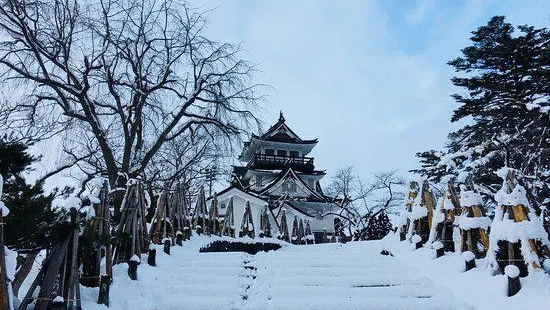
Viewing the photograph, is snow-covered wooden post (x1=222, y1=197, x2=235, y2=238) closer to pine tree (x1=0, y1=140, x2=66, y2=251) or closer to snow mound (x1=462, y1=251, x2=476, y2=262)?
snow mound (x1=462, y1=251, x2=476, y2=262)

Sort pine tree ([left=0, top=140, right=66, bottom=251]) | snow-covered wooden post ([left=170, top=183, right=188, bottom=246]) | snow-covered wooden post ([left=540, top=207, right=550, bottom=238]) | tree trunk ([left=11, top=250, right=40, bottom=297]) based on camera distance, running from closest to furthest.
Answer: pine tree ([left=0, top=140, right=66, bottom=251])
tree trunk ([left=11, top=250, right=40, bottom=297])
snow-covered wooden post ([left=540, top=207, right=550, bottom=238])
snow-covered wooden post ([left=170, top=183, right=188, bottom=246])

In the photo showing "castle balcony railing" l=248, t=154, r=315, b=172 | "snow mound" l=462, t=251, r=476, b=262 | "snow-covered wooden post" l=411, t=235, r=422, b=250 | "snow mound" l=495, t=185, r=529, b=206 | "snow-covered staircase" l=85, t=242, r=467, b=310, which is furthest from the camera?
"castle balcony railing" l=248, t=154, r=315, b=172

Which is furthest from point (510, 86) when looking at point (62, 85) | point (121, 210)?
point (62, 85)

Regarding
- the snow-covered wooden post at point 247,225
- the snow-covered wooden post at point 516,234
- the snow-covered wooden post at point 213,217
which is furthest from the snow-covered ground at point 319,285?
the snow-covered wooden post at point 247,225

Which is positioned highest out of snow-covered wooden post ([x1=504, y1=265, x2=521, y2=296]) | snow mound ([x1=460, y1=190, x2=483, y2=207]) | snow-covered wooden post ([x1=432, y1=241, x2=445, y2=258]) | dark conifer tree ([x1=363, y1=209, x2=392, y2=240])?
dark conifer tree ([x1=363, y1=209, x2=392, y2=240])

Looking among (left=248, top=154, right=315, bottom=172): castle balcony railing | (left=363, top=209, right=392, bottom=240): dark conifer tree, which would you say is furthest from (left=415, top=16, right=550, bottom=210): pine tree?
(left=248, top=154, right=315, bottom=172): castle balcony railing

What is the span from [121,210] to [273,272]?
285 cm

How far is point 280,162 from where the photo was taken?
121 ft

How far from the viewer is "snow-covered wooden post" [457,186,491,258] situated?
652 centimetres

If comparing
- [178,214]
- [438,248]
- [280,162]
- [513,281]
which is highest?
[280,162]

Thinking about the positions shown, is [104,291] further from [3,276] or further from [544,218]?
[544,218]

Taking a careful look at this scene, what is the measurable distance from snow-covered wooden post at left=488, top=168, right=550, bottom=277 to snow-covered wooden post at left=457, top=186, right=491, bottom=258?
2.61 ft

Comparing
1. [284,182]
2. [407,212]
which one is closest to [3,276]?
[407,212]

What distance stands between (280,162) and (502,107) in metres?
23.5
